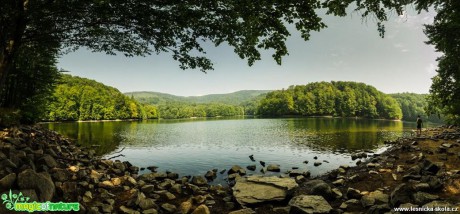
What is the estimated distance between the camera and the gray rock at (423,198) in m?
8.95

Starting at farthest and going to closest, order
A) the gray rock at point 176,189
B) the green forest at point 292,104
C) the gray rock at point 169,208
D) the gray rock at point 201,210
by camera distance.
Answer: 1. the green forest at point 292,104
2. the gray rock at point 176,189
3. the gray rock at point 169,208
4. the gray rock at point 201,210

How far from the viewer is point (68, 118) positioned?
11019 cm

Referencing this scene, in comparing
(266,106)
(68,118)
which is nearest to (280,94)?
(266,106)

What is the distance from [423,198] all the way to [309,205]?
3928 mm

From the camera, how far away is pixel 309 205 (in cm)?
1018

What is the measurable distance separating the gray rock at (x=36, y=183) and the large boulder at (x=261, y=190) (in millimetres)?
7405

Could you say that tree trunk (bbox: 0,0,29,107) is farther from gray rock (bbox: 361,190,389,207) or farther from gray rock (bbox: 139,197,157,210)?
gray rock (bbox: 361,190,389,207)

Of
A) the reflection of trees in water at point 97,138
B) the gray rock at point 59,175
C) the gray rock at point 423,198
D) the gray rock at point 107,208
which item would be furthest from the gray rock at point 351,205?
the reflection of trees in water at point 97,138

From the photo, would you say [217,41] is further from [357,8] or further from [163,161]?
[163,161]

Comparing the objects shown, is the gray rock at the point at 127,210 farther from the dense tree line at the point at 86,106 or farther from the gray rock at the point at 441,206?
the dense tree line at the point at 86,106

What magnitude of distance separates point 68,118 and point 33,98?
93.8 m

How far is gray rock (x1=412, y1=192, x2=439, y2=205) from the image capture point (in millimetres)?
8953

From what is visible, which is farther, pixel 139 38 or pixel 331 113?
pixel 331 113

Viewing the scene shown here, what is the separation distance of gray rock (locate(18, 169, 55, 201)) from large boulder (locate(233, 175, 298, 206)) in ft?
24.3
